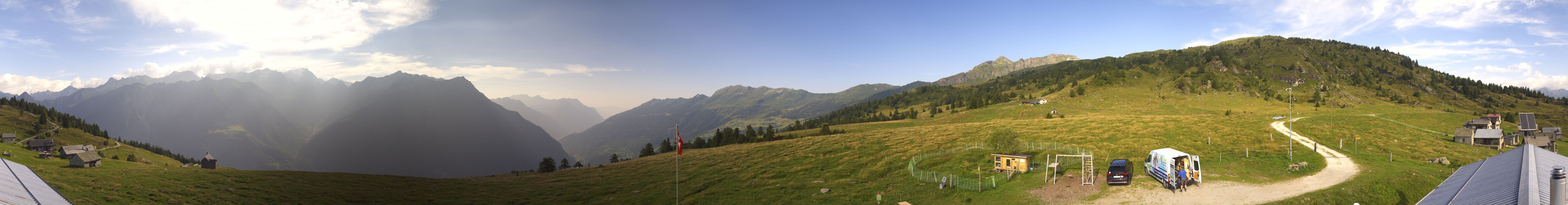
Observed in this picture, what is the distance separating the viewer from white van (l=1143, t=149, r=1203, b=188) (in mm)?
28203

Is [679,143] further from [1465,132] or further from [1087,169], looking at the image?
[1465,132]

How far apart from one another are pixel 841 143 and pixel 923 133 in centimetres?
1708

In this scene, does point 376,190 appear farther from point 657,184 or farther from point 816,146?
point 816,146

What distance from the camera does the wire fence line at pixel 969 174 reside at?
33.7 m

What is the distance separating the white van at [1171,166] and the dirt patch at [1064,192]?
3.27 meters

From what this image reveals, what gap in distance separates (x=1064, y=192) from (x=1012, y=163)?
724cm

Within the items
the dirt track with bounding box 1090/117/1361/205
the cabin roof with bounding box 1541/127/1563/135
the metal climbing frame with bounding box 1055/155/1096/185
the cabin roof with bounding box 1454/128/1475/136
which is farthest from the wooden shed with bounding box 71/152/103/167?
the cabin roof with bounding box 1541/127/1563/135

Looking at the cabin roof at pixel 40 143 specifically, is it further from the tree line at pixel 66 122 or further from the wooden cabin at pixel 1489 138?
the wooden cabin at pixel 1489 138

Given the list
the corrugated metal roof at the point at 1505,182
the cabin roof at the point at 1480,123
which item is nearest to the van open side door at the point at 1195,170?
the corrugated metal roof at the point at 1505,182

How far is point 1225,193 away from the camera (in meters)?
27.8

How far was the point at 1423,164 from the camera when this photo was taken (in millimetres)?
37594

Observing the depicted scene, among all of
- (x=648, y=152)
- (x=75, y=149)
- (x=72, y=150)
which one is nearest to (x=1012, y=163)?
(x=648, y=152)

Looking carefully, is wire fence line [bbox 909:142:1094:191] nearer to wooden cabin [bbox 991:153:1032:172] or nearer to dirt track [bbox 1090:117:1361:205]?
wooden cabin [bbox 991:153:1032:172]

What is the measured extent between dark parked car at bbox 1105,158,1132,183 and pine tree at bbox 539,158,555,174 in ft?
319
